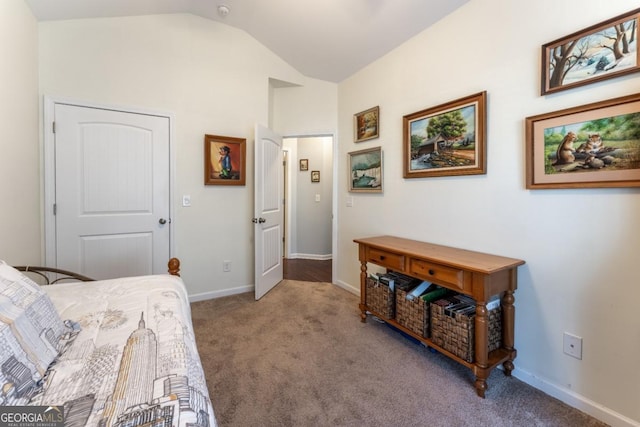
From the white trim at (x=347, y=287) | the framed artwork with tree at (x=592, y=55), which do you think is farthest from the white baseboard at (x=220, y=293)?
the framed artwork with tree at (x=592, y=55)

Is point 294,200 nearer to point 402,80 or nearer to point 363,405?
point 402,80

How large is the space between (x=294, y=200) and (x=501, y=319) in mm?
3903

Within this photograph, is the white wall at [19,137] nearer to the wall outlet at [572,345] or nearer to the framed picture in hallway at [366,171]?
the framed picture in hallway at [366,171]

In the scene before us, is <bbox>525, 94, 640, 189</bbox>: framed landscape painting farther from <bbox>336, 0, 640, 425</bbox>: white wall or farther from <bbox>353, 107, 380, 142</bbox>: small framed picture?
<bbox>353, 107, 380, 142</bbox>: small framed picture

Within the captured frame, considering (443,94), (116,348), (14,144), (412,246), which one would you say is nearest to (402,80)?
(443,94)

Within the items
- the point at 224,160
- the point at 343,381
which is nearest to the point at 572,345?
the point at 343,381

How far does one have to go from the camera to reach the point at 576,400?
156 cm

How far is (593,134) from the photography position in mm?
1491

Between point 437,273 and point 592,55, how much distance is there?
143 centimetres

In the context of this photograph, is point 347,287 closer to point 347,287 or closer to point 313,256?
point 347,287

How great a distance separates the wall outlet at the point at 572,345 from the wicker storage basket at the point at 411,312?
29.7 inches

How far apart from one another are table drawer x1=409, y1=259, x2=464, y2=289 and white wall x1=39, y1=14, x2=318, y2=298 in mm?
1997

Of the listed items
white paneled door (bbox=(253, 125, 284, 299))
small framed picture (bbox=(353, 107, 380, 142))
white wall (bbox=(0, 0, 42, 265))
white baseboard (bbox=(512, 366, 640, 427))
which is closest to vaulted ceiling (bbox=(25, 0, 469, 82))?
white wall (bbox=(0, 0, 42, 265))

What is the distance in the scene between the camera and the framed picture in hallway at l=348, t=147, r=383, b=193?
2.93 metres
